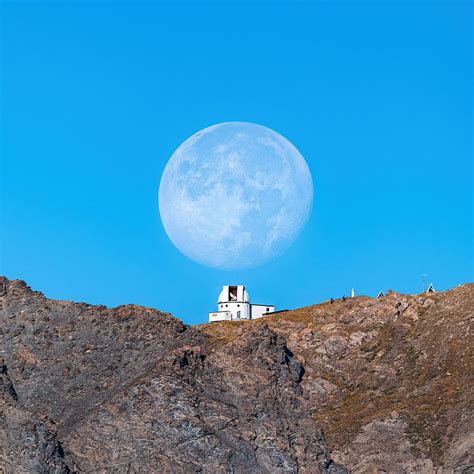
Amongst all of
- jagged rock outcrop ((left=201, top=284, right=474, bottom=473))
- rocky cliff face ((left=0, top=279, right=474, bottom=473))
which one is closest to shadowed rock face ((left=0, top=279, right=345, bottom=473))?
rocky cliff face ((left=0, top=279, right=474, bottom=473))

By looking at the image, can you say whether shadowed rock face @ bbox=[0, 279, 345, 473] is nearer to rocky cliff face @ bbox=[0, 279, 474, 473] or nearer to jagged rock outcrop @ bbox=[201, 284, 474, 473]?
rocky cliff face @ bbox=[0, 279, 474, 473]

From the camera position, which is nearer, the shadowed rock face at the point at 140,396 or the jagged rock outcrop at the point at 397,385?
the shadowed rock face at the point at 140,396

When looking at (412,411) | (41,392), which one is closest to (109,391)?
(41,392)

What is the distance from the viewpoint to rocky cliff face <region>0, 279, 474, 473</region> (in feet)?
568

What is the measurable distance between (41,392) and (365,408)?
122ft

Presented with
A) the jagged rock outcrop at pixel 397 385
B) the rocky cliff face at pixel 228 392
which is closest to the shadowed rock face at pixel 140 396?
the rocky cliff face at pixel 228 392

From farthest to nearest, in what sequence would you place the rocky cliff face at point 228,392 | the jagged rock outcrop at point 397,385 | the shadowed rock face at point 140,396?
the jagged rock outcrop at point 397,385 < the rocky cliff face at point 228,392 < the shadowed rock face at point 140,396

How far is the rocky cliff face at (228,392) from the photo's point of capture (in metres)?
173

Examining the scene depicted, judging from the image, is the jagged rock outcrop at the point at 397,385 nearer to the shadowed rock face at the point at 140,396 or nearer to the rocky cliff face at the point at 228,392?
the rocky cliff face at the point at 228,392

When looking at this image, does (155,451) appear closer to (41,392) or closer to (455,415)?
(41,392)

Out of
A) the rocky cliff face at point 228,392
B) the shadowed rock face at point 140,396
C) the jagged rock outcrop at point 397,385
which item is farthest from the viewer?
the jagged rock outcrop at point 397,385

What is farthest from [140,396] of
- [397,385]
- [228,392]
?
[397,385]

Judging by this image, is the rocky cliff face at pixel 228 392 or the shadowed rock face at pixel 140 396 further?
the rocky cliff face at pixel 228 392

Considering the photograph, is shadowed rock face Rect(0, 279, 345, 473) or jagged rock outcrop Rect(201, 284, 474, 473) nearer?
shadowed rock face Rect(0, 279, 345, 473)
